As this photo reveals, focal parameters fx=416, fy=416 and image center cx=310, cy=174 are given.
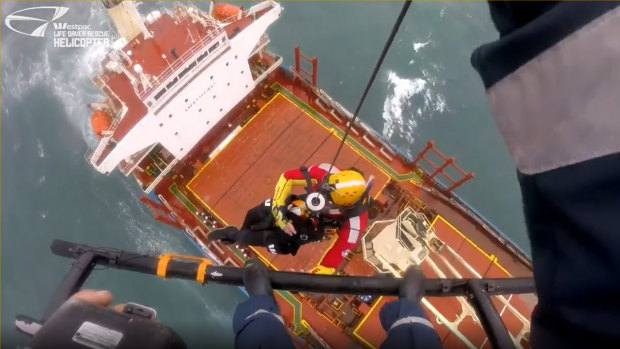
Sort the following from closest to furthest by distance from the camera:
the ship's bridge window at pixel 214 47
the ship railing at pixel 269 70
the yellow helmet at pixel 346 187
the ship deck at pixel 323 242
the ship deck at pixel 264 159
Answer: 1. the yellow helmet at pixel 346 187
2. the ship's bridge window at pixel 214 47
3. the ship deck at pixel 323 242
4. the ship deck at pixel 264 159
5. the ship railing at pixel 269 70

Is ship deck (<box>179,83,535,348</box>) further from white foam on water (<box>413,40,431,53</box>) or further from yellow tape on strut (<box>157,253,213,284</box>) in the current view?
yellow tape on strut (<box>157,253,213,284</box>)

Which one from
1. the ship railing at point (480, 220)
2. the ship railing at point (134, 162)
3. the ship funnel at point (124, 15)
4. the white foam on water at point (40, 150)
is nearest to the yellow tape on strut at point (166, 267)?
the ship funnel at point (124, 15)

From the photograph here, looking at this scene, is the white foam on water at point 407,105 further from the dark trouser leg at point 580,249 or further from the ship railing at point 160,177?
the dark trouser leg at point 580,249

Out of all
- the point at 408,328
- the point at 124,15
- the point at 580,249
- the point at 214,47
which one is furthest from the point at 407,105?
the point at 580,249

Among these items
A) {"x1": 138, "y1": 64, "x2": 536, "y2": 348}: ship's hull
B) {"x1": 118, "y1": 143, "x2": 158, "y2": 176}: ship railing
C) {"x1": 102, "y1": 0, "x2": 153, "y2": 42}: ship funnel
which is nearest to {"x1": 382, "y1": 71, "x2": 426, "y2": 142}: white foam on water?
{"x1": 138, "y1": 64, "x2": 536, "y2": 348}: ship's hull

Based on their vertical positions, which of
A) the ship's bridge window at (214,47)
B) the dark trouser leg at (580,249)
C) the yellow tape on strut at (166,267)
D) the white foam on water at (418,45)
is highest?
the white foam on water at (418,45)

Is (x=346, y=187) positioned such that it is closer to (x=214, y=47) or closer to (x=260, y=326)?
(x=260, y=326)
